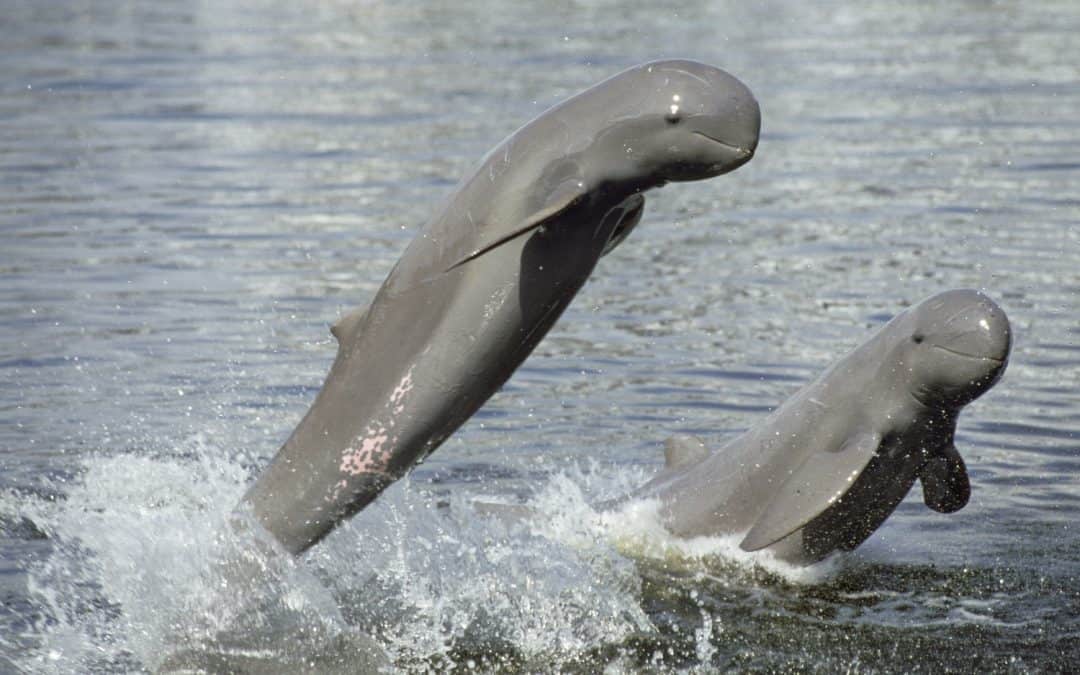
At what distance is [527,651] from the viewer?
8125 mm

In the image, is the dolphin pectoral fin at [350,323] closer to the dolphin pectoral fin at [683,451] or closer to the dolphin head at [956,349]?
the dolphin pectoral fin at [683,451]

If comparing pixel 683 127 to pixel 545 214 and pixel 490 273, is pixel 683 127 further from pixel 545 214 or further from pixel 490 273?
pixel 490 273

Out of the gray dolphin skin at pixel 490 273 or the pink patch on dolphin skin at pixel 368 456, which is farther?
the pink patch on dolphin skin at pixel 368 456

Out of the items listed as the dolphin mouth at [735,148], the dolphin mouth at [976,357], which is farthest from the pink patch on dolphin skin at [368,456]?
the dolphin mouth at [976,357]

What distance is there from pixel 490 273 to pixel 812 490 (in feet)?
7.16


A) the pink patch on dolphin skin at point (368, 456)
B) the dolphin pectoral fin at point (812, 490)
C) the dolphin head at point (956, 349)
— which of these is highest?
the pink patch on dolphin skin at point (368, 456)

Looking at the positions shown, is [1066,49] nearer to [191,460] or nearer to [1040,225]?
[1040,225]

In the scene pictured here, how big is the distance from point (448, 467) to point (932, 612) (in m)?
3.51

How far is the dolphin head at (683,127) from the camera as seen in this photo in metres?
7.62

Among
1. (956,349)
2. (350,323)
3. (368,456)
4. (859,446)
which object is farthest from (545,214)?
(956,349)

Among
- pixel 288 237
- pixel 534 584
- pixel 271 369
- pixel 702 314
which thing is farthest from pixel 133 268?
pixel 534 584

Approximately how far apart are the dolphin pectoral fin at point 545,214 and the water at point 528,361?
190 centimetres

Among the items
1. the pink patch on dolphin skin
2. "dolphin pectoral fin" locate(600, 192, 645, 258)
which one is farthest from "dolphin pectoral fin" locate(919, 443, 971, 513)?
the pink patch on dolphin skin

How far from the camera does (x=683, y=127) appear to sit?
763 centimetres
